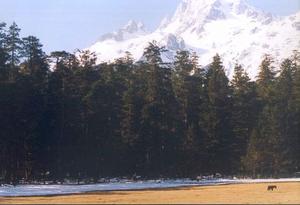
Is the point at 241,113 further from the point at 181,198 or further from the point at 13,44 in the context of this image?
the point at 181,198

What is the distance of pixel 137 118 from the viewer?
205ft

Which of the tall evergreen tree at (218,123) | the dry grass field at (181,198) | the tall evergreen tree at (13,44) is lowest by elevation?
the dry grass field at (181,198)

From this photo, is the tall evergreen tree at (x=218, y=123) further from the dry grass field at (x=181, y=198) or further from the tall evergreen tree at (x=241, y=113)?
the dry grass field at (x=181, y=198)

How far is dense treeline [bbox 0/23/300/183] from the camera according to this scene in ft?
185

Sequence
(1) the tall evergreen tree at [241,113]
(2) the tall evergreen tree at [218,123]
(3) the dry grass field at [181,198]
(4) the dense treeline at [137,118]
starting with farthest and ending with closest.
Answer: (1) the tall evergreen tree at [241,113]
(2) the tall evergreen tree at [218,123]
(4) the dense treeline at [137,118]
(3) the dry grass field at [181,198]

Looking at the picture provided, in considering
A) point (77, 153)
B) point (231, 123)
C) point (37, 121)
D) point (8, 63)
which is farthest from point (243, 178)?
point (8, 63)

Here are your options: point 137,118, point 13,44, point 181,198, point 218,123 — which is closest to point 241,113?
point 218,123

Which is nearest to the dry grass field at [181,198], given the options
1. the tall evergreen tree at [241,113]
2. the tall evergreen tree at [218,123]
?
the tall evergreen tree at [218,123]

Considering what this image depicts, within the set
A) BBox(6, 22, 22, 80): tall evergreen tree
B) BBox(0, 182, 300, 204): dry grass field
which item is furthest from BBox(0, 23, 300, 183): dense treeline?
BBox(0, 182, 300, 204): dry grass field

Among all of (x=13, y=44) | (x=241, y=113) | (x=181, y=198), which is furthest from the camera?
(x=241, y=113)

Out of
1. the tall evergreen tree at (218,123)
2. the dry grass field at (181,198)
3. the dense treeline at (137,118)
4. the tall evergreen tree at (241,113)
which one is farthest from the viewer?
the tall evergreen tree at (241,113)

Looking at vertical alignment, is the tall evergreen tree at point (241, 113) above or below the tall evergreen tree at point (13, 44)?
below

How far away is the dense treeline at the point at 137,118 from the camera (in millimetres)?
56281

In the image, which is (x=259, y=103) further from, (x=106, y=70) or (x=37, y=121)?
(x=37, y=121)
